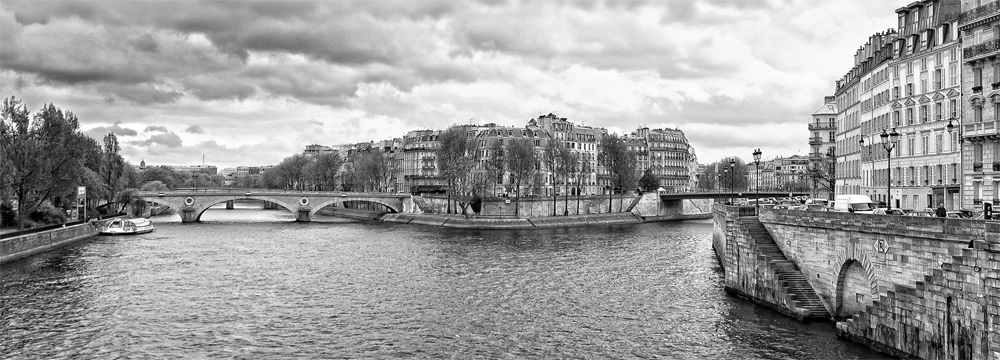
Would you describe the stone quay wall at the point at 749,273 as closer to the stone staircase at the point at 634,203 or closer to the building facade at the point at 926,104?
the building facade at the point at 926,104

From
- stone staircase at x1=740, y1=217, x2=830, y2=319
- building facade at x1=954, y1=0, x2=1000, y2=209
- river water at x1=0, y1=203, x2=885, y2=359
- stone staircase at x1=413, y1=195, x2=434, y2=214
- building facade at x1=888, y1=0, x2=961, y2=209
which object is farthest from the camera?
stone staircase at x1=413, y1=195, x2=434, y2=214

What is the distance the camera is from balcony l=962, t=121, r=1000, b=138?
33.9 meters

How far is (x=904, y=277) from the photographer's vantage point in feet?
84.4

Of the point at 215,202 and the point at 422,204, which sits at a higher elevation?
the point at 215,202

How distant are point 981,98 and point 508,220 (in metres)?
65.2

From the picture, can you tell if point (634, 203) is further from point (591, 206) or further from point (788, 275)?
point (788, 275)

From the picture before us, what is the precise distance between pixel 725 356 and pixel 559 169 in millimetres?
87043

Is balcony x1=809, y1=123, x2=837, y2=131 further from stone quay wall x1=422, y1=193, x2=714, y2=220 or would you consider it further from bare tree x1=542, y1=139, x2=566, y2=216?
bare tree x1=542, y1=139, x2=566, y2=216

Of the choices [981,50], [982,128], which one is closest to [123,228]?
[982,128]

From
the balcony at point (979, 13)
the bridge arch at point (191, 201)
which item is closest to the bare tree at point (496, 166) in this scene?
the bridge arch at point (191, 201)

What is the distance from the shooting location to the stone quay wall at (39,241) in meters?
52.2

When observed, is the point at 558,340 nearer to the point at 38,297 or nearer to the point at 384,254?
the point at 38,297

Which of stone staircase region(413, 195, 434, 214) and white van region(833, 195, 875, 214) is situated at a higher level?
white van region(833, 195, 875, 214)

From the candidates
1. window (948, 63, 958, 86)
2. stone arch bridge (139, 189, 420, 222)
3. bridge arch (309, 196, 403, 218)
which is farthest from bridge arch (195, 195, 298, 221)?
window (948, 63, 958, 86)
